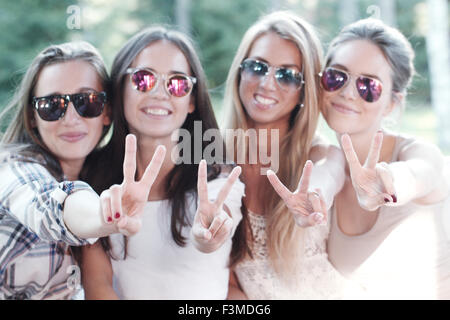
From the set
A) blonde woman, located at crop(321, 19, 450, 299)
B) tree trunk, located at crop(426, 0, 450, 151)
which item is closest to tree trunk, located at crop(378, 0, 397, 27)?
tree trunk, located at crop(426, 0, 450, 151)

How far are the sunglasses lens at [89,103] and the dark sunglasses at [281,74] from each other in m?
0.42

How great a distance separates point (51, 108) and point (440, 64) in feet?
4.83

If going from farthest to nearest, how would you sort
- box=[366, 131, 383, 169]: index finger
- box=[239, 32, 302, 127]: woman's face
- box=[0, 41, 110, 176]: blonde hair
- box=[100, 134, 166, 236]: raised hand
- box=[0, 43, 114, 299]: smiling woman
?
box=[239, 32, 302, 127]: woman's face → box=[0, 41, 110, 176]: blonde hair → box=[0, 43, 114, 299]: smiling woman → box=[366, 131, 383, 169]: index finger → box=[100, 134, 166, 236]: raised hand

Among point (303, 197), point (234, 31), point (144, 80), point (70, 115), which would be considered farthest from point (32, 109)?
point (234, 31)

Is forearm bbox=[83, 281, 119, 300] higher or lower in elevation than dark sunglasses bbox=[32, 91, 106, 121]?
lower

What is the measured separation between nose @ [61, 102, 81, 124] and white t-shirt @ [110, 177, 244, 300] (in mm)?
306

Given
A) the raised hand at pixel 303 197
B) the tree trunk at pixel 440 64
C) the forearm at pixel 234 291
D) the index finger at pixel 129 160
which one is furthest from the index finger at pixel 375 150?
the tree trunk at pixel 440 64

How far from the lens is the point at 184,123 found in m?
1.27

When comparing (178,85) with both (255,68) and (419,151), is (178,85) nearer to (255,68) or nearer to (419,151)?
(255,68)

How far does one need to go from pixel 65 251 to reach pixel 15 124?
363 millimetres

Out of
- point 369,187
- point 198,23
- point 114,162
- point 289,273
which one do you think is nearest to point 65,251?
point 114,162

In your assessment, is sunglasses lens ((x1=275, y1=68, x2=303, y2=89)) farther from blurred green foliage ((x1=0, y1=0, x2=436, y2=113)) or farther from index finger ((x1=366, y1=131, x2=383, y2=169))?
index finger ((x1=366, y1=131, x2=383, y2=169))

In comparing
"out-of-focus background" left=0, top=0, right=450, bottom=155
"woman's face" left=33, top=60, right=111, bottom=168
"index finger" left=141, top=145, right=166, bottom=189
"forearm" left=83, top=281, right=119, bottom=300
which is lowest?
"forearm" left=83, top=281, right=119, bottom=300

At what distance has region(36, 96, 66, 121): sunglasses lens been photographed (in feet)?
3.54
